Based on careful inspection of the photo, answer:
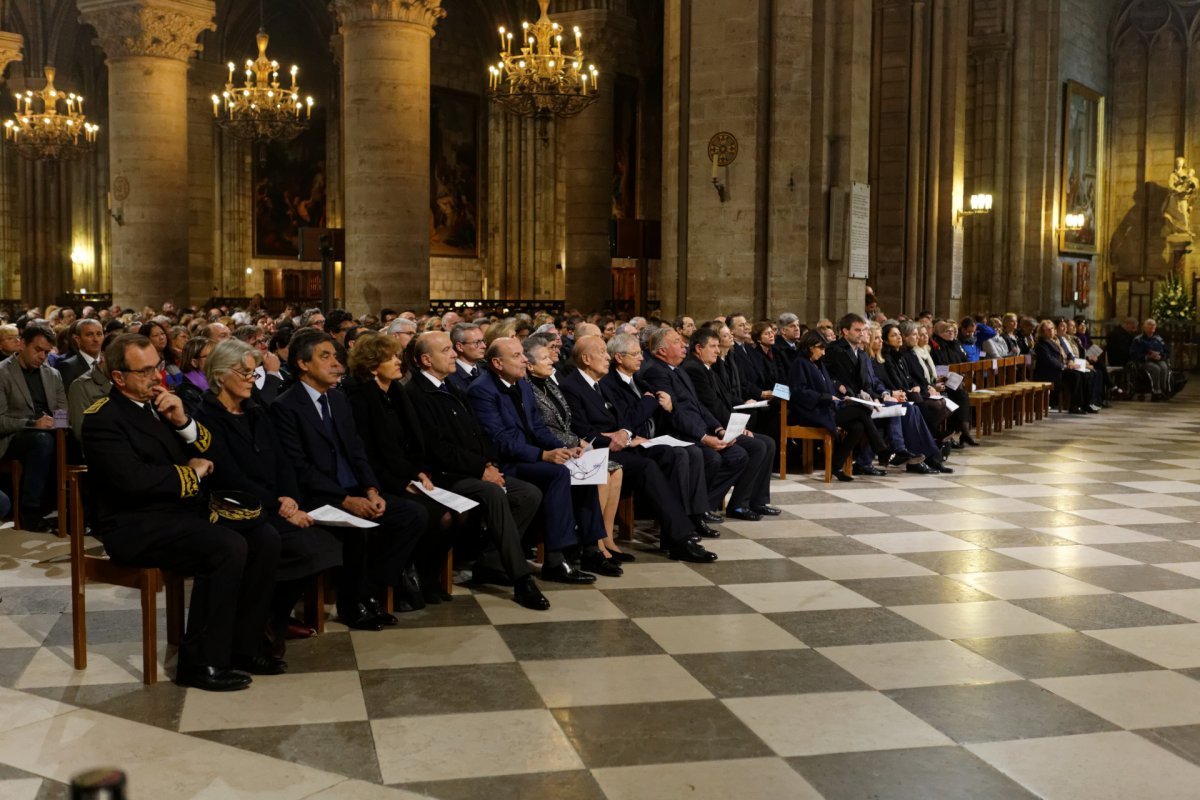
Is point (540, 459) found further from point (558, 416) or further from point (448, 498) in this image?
point (448, 498)

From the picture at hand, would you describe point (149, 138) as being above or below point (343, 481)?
Answer: above

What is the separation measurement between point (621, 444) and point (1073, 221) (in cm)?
2002

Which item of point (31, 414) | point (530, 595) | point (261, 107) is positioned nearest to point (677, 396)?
point (530, 595)

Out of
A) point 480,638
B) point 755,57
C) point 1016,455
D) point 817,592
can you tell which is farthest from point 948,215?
point 480,638

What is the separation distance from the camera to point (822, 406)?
10500 millimetres

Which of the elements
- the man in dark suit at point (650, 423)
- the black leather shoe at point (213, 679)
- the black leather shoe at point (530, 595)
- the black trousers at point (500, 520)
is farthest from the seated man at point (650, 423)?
the black leather shoe at point (213, 679)

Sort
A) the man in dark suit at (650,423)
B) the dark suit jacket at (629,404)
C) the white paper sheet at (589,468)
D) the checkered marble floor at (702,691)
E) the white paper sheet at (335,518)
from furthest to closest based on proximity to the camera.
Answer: the dark suit jacket at (629,404) < the man in dark suit at (650,423) < the white paper sheet at (589,468) < the white paper sheet at (335,518) < the checkered marble floor at (702,691)

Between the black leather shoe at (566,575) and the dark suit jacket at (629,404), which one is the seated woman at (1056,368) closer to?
the dark suit jacket at (629,404)

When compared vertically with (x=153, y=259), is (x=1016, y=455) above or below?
below

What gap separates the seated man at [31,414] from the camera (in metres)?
8.26

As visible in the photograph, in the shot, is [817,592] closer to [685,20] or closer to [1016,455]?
[1016,455]

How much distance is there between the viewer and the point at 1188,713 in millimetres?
4727

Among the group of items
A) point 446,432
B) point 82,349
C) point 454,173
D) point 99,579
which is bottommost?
point 99,579

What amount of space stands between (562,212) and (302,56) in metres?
7.52
